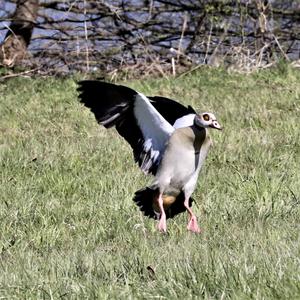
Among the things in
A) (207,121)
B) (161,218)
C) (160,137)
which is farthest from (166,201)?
(207,121)

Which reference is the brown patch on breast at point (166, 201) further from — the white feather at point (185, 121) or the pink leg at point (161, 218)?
the white feather at point (185, 121)

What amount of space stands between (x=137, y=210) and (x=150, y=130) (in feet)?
1.89

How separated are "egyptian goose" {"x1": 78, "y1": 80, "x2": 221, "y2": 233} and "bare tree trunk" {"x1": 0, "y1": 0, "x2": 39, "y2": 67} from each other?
24.6 feet

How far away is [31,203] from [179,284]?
8.35 ft

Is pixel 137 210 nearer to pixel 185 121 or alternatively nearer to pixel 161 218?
pixel 161 218

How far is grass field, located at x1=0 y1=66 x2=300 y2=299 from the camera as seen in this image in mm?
3416

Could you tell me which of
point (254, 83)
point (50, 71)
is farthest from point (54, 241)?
point (50, 71)

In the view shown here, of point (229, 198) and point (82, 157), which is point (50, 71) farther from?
point (229, 198)

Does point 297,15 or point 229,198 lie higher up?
point 229,198

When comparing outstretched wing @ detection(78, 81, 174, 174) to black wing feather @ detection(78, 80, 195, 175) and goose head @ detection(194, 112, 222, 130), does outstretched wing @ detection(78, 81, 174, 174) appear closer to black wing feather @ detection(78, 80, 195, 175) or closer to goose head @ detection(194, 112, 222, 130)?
black wing feather @ detection(78, 80, 195, 175)

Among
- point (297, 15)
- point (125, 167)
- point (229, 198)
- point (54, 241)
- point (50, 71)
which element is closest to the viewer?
point (54, 241)

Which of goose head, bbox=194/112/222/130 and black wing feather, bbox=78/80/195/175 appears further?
black wing feather, bbox=78/80/195/175

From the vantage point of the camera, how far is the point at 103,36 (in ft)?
43.0

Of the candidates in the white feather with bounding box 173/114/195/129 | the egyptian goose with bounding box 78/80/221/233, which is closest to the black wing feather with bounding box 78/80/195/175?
the egyptian goose with bounding box 78/80/221/233
